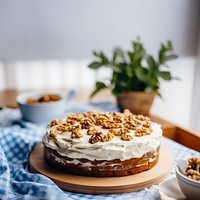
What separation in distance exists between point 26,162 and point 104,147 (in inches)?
13.2

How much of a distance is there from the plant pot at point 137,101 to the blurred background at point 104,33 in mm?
245

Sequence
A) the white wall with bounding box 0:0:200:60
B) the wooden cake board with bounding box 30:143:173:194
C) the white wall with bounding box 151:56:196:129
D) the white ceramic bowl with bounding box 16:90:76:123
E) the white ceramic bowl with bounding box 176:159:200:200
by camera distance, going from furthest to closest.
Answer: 1. the white wall with bounding box 151:56:196:129
2. the white wall with bounding box 0:0:200:60
3. the white ceramic bowl with bounding box 16:90:76:123
4. the wooden cake board with bounding box 30:143:173:194
5. the white ceramic bowl with bounding box 176:159:200:200

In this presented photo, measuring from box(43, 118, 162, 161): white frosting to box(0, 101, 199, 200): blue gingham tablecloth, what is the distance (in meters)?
0.10

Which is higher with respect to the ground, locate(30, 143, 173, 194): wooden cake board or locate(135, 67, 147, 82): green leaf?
locate(135, 67, 147, 82): green leaf

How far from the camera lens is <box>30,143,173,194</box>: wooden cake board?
0.86 metres

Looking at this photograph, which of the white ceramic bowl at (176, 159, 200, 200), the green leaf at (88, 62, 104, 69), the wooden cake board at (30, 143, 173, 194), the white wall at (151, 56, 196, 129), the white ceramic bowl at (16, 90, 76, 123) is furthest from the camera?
the white wall at (151, 56, 196, 129)

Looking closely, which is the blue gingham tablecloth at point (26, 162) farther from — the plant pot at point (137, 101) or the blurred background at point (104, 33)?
the blurred background at point (104, 33)

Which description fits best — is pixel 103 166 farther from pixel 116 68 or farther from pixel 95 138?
pixel 116 68

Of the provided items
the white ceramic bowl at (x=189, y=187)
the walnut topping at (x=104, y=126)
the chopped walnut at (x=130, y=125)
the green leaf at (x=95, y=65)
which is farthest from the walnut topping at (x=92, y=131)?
the green leaf at (x=95, y=65)

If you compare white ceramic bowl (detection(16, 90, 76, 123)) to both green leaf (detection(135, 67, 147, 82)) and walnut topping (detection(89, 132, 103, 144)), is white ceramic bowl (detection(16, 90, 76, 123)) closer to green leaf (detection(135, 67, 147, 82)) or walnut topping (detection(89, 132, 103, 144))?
green leaf (detection(135, 67, 147, 82))

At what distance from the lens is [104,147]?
893mm

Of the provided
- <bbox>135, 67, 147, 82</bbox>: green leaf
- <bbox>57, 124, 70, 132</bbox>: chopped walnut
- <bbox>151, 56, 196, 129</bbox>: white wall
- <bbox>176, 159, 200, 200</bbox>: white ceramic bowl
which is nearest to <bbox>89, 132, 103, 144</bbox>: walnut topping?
<bbox>57, 124, 70, 132</bbox>: chopped walnut

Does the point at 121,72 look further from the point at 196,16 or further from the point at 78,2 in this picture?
the point at 196,16

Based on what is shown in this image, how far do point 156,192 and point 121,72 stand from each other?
77 cm
